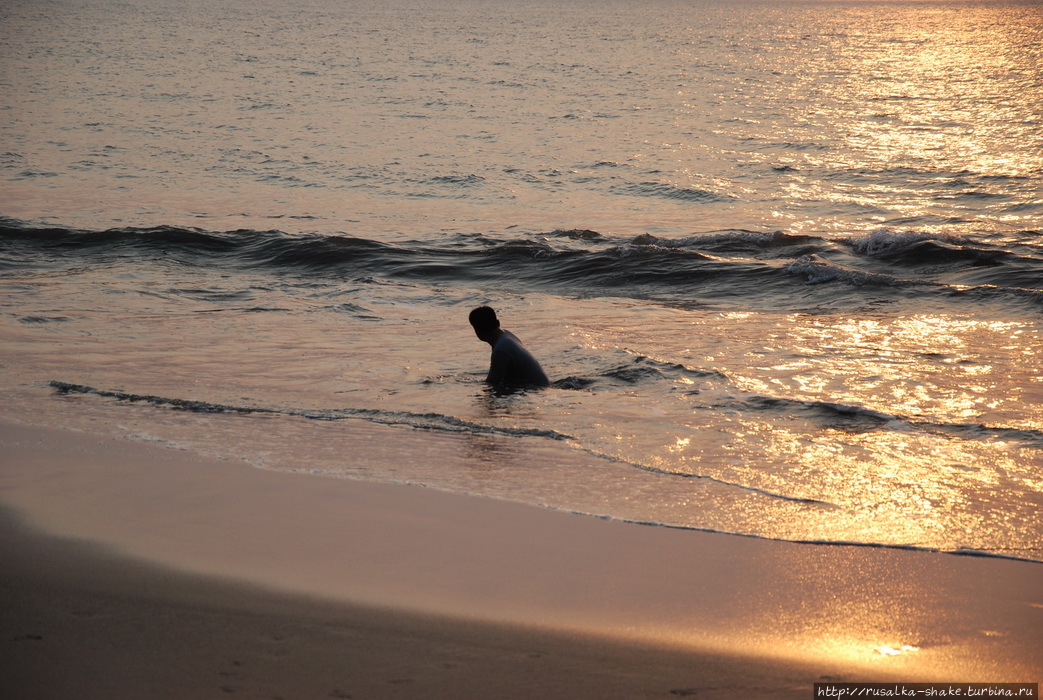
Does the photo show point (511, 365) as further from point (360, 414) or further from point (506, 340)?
point (360, 414)

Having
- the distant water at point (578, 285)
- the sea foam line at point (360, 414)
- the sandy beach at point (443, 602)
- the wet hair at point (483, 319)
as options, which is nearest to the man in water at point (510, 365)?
the wet hair at point (483, 319)

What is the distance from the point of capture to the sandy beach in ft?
11.5

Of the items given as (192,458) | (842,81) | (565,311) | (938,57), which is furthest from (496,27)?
(192,458)

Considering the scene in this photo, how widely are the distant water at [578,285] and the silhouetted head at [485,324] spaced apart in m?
0.45

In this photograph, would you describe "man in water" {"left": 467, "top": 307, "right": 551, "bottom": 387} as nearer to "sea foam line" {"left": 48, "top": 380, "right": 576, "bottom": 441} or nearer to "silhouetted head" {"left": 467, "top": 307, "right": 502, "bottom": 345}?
"silhouetted head" {"left": 467, "top": 307, "right": 502, "bottom": 345}

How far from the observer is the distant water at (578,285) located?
6.24 m

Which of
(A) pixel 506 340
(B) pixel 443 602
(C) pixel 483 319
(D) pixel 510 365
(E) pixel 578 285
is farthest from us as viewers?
(E) pixel 578 285

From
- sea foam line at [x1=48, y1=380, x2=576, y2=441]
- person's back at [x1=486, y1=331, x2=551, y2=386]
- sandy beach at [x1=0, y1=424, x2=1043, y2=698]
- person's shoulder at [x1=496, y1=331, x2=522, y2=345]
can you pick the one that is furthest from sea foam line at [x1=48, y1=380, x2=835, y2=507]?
sandy beach at [x1=0, y1=424, x2=1043, y2=698]

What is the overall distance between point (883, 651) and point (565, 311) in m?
9.28

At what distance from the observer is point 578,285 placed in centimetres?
1457

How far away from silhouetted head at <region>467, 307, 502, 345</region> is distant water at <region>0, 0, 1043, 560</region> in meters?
0.45

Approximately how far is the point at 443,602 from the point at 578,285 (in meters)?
10.7

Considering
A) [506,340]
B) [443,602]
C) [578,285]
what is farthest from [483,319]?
[578,285]

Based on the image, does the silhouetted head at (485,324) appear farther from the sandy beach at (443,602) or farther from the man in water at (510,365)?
the sandy beach at (443,602)
